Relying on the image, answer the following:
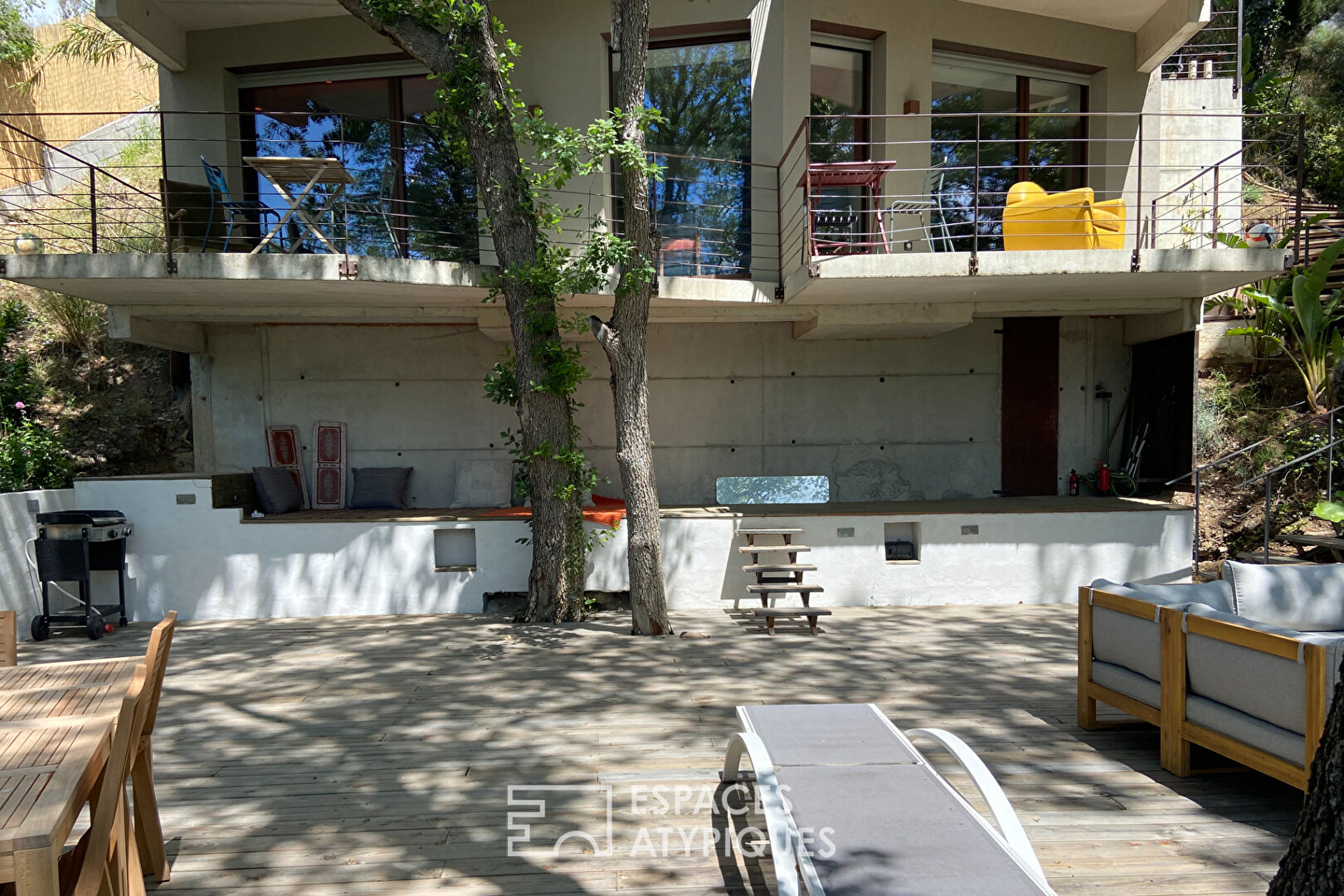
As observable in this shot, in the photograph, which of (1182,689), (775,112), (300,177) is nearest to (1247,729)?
(1182,689)

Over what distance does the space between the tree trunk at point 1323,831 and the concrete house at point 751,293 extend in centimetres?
667

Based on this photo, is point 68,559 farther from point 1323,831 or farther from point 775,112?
point 1323,831

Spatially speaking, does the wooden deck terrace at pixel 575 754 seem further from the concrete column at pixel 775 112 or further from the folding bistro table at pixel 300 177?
the concrete column at pixel 775 112

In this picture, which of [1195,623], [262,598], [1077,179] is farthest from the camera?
[1077,179]

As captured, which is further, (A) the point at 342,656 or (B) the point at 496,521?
(B) the point at 496,521

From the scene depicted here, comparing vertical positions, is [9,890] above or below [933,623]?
above

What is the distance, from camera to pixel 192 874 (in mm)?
3561

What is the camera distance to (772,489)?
1077 cm

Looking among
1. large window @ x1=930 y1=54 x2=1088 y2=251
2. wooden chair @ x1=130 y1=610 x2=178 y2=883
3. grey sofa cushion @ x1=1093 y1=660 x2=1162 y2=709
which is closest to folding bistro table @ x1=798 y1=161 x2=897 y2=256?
large window @ x1=930 y1=54 x2=1088 y2=251

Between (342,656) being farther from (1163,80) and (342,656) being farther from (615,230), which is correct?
(1163,80)

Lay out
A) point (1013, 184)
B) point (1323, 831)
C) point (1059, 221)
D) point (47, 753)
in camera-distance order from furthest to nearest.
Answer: point (1013, 184) → point (1059, 221) → point (47, 753) → point (1323, 831)

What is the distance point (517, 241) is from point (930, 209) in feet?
15.5

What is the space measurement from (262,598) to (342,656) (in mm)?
2316

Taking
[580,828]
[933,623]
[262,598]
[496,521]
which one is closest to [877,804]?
[580,828]
